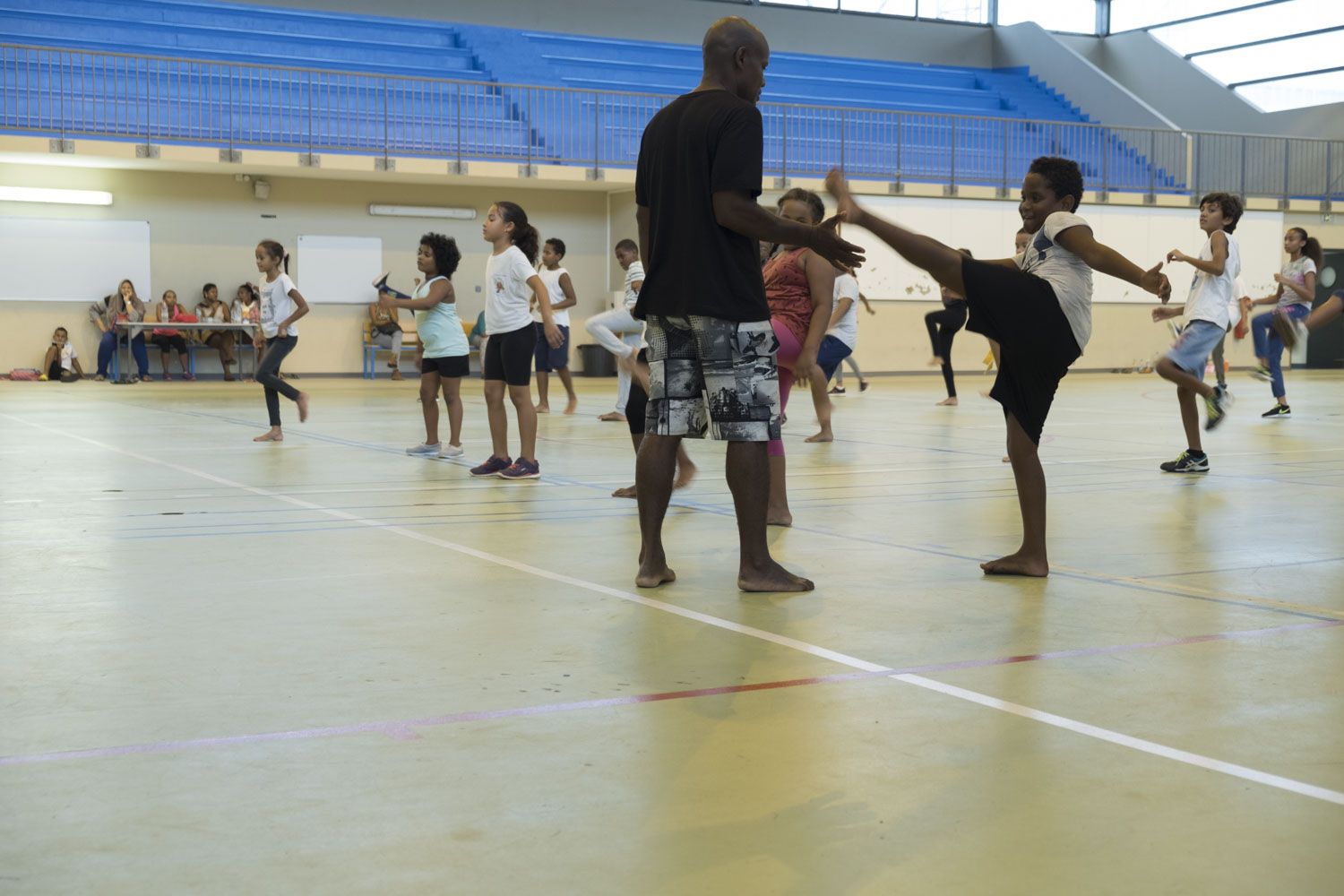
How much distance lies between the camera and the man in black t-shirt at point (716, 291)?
16.3 ft

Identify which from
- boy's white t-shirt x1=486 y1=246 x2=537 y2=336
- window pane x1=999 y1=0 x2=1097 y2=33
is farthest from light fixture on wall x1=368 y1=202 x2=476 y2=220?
boy's white t-shirt x1=486 y1=246 x2=537 y2=336

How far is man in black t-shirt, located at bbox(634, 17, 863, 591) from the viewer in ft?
16.3

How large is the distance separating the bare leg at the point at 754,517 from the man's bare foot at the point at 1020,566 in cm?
79

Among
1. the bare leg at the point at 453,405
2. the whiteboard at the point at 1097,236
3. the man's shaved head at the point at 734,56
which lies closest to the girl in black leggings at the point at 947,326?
the bare leg at the point at 453,405

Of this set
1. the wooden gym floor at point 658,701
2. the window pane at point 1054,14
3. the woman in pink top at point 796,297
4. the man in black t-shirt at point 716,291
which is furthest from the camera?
the window pane at point 1054,14

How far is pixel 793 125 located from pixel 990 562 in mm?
22807

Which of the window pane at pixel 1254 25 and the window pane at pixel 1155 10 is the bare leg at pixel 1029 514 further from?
the window pane at pixel 1155 10

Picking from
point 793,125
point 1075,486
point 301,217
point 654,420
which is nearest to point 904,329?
point 793,125

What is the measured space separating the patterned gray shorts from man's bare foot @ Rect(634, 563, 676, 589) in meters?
0.48

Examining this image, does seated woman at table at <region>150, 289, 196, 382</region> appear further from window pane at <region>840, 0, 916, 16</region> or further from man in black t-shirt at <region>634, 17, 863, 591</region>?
man in black t-shirt at <region>634, 17, 863, 591</region>

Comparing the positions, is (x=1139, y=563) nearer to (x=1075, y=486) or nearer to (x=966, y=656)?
(x=966, y=656)

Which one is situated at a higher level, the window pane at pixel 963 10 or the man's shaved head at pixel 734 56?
the window pane at pixel 963 10

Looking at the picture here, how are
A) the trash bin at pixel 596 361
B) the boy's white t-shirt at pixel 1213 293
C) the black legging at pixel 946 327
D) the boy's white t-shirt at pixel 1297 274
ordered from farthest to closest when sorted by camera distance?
the trash bin at pixel 596 361, the black legging at pixel 946 327, the boy's white t-shirt at pixel 1297 274, the boy's white t-shirt at pixel 1213 293

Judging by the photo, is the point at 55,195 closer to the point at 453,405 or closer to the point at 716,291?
the point at 453,405
